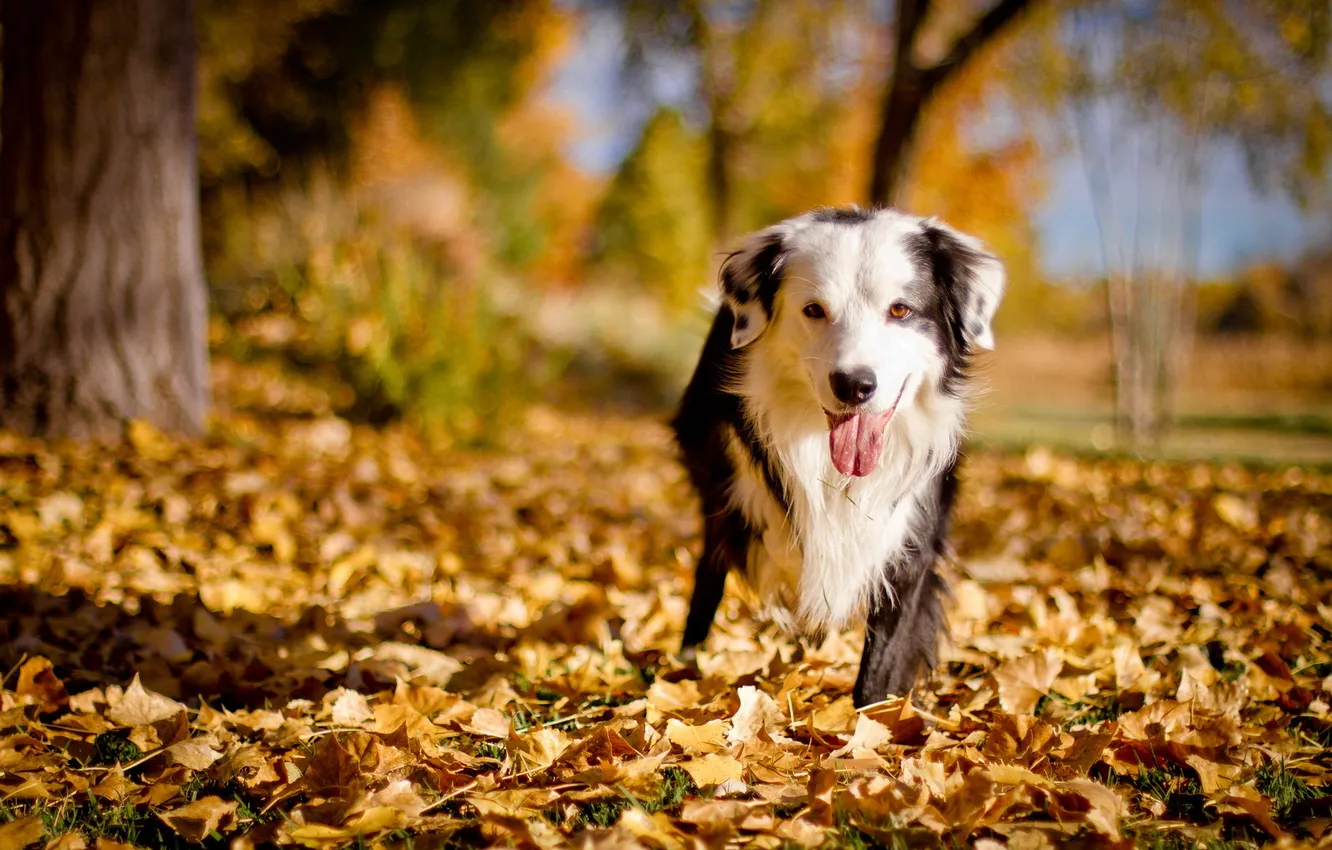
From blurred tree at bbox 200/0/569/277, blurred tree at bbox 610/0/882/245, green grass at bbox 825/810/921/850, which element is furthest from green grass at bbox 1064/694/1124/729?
blurred tree at bbox 200/0/569/277

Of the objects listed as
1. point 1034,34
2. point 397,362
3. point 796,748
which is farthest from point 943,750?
point 1034,34

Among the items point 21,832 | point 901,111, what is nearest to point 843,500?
point 21,832

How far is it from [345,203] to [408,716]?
8088mm

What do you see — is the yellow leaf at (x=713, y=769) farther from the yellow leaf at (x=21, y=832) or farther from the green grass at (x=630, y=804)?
the yellow leaf at (x=21, y=832)

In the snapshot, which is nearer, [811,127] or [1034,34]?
[1034,34]

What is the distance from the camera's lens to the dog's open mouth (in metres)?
2.19

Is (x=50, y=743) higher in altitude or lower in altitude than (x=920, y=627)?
lower

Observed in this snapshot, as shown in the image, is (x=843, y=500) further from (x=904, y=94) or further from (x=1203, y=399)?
(x=1203, y=399)

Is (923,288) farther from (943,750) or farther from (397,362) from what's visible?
(397,362)

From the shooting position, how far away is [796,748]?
82.5 inches

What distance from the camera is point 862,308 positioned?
215cm

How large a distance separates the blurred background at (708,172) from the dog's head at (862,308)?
251 mm

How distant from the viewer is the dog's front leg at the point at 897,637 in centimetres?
237

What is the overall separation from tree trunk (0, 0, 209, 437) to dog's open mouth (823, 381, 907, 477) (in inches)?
160
